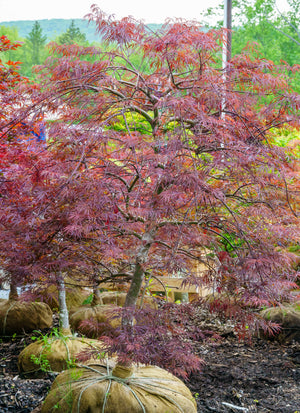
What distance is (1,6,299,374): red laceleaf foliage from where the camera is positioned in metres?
1.70

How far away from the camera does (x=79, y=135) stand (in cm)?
177

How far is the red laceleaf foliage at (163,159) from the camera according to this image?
5.58 feet

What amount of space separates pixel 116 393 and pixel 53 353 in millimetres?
921

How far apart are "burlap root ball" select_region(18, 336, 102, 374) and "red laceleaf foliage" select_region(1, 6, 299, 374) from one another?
80 centimetres

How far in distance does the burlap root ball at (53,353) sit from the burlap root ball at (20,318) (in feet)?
2.40

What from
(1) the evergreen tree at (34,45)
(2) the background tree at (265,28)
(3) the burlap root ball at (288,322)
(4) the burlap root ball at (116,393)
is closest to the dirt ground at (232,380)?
(3) the burlap root ball at (288,322)

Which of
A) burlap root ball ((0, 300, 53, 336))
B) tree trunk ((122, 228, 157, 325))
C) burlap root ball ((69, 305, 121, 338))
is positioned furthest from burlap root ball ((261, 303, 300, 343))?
burlap root ball ((0, 300, 53, 336))

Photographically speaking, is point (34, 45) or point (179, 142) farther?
point (34, 45)

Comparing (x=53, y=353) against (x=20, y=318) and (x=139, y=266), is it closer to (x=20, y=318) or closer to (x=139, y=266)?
(x=20, y=318)

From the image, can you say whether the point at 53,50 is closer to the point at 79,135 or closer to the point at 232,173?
the point at 79,135

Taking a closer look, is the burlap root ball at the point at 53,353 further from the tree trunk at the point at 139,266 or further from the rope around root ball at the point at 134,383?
the tree trunk at the point at 139,266

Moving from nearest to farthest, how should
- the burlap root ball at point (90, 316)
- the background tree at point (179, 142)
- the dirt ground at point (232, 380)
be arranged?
1. the background tree at point (179, 142)
2. the dirt ground at point (232, 380)
3. the burlap root ball at point (90, 316)

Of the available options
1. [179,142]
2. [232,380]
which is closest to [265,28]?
[232,380]

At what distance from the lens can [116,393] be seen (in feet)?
6.34
